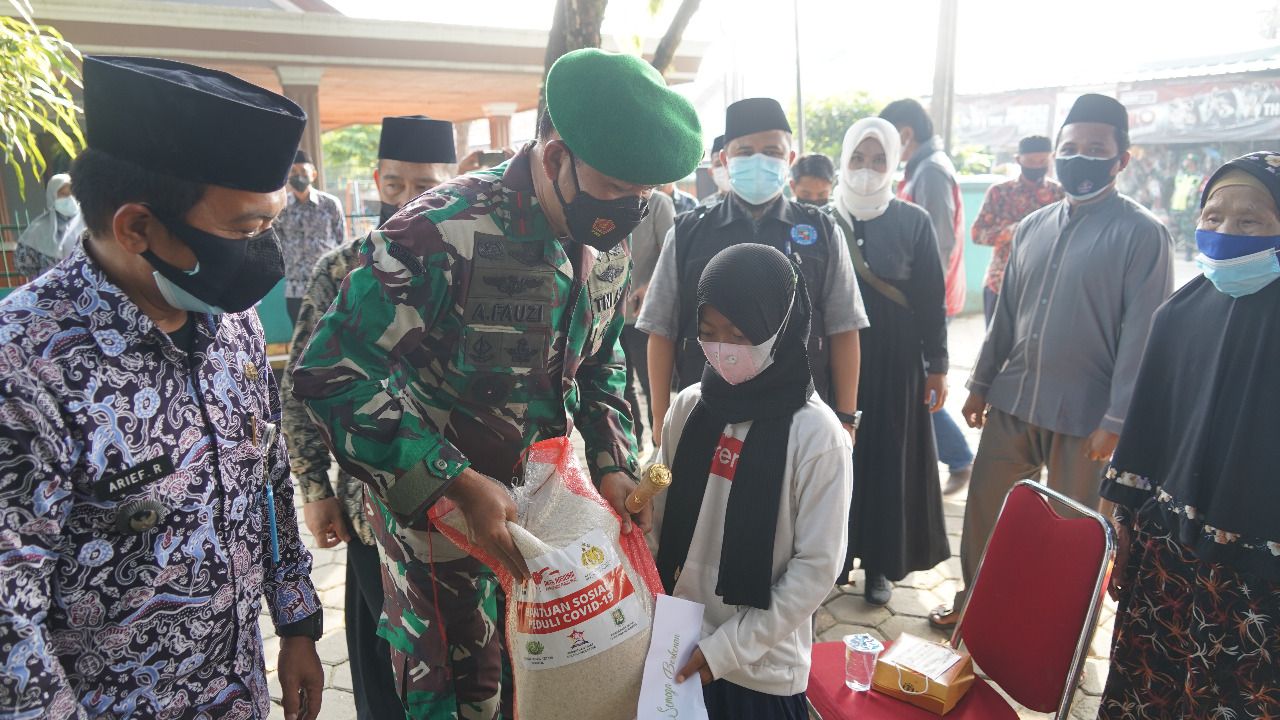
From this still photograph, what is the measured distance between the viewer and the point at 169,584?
129 centimetres

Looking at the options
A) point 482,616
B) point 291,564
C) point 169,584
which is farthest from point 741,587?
point 169,584

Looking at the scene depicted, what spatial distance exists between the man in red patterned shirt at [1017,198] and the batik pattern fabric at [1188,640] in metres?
4.26

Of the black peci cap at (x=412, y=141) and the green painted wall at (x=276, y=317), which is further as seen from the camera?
the green painted wall at (x=276, y=317)

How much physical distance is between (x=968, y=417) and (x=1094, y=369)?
0.59 meters

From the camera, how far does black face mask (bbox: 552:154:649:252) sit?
1.65 metres

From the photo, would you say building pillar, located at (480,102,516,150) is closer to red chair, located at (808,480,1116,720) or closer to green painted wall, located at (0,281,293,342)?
green painted wall, located at (0,281,293,342)

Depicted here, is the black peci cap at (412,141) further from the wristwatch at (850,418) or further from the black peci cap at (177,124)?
the wristwatch at (850,418)

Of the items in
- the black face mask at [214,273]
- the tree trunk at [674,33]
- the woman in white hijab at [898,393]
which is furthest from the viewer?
the tree trunk at [674,33]

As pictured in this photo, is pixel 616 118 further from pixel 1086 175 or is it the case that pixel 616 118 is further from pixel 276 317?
pixel 276 317

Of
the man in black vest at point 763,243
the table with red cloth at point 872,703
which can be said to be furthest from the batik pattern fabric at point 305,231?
the table with red cloth at point 872,703

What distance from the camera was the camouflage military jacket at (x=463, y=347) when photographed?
4.81 feet

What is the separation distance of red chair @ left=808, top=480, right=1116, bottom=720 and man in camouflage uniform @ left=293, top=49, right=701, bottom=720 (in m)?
0.86

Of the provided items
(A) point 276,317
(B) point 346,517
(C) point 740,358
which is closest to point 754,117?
(C) point 740,358

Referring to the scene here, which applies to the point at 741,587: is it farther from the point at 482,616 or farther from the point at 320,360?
the point at 320,360
